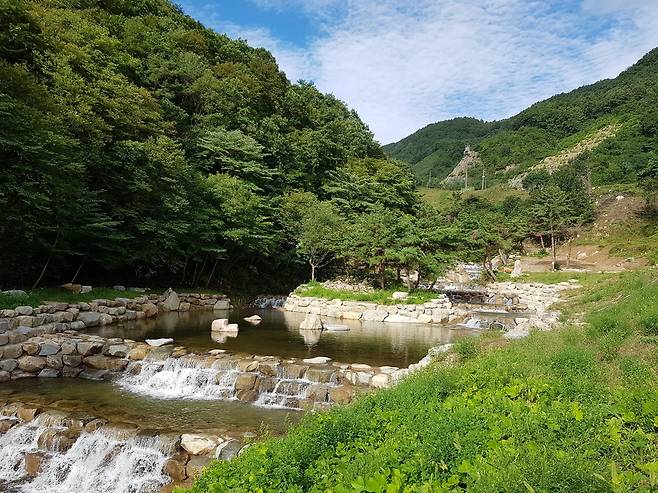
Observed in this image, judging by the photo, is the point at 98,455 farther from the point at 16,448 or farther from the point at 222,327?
the point at 222,327

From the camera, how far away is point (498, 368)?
7.48 meters

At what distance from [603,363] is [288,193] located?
1191 inches

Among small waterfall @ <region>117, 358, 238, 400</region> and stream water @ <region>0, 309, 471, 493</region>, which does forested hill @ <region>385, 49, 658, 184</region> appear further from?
small waterfall @ <region>117, 358, 238, 400</region>

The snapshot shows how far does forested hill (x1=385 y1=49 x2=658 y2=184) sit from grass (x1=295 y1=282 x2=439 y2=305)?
57830 mm

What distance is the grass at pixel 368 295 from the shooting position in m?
24.5

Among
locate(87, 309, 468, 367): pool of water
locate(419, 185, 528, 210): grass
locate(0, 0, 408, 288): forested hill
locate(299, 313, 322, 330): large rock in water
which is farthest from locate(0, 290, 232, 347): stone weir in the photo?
locate(419, 185, 528, 210): grass

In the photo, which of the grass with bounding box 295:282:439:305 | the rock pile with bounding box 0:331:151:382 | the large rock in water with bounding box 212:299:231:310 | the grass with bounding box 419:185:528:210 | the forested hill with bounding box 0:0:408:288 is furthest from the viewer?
the grass with bounding box 419:185:528:210

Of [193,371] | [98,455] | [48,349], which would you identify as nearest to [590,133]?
[193,371]

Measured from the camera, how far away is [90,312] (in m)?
17.8

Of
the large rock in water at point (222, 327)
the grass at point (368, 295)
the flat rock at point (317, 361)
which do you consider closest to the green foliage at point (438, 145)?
the grass at point (368, 295)

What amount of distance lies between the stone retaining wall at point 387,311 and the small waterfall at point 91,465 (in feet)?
53.3

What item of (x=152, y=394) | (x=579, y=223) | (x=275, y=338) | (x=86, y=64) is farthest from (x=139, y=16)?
(x=579, y=223)

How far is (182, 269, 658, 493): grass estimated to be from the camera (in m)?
3.84

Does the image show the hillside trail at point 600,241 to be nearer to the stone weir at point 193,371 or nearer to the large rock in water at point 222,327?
the large rock in water at point 222,327
